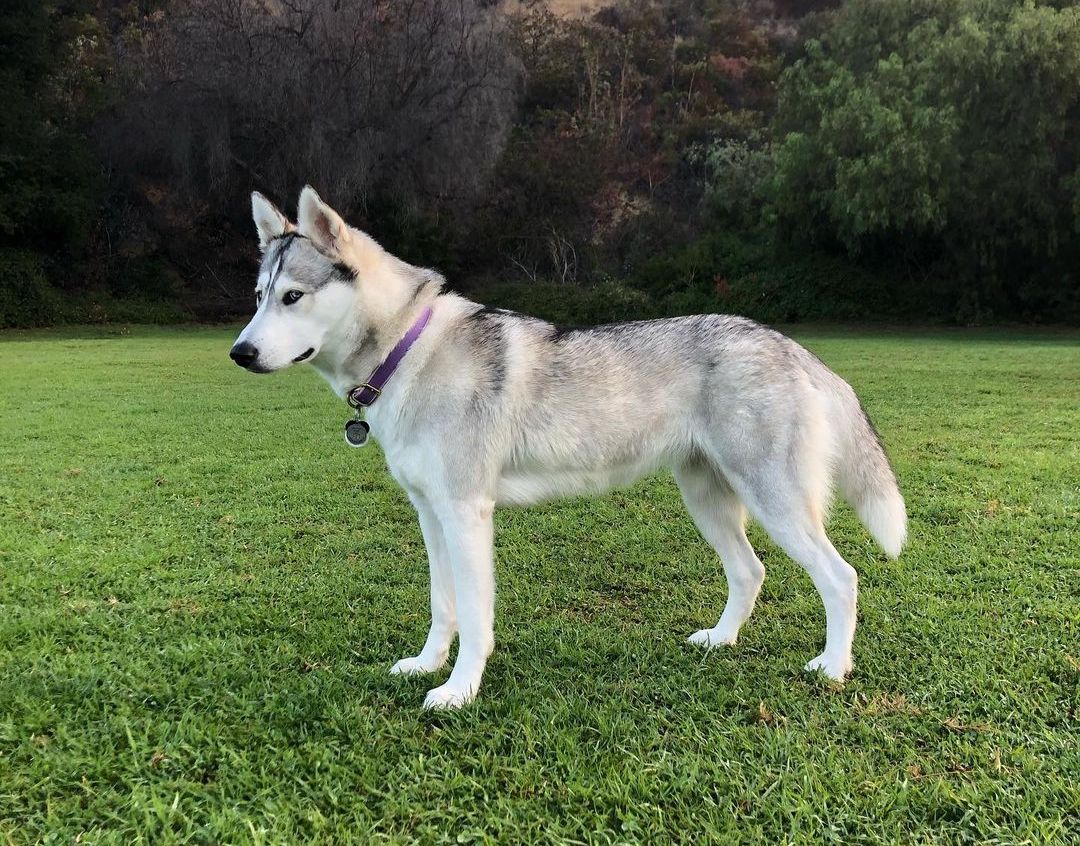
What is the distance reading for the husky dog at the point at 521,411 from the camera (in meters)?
2.90

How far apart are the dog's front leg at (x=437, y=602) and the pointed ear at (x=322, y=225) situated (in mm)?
1050

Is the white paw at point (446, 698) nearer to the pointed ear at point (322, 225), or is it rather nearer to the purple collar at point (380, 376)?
the purple collar at point (380, 376)

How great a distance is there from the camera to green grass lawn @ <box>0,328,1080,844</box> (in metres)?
2.20

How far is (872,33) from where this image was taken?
26.5 meters

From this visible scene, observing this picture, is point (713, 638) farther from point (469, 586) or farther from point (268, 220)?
point (268, 220)

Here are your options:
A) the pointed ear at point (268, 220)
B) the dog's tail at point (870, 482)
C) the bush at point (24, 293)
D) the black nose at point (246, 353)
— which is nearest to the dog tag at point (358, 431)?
the black nose at point (246, 353)

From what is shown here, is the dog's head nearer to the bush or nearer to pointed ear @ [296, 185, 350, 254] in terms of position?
pointed ear @ [296, 185, 350, 254]

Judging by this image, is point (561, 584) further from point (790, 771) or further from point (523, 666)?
point (790, 771)

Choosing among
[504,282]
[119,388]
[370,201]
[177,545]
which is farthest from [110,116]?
[177,545]

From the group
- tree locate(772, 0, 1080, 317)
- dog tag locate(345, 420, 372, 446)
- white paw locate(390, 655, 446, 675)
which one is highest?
tree locate(772, 0, 1080, 317)

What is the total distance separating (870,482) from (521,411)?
152cm

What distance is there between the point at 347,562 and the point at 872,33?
29.3 metres

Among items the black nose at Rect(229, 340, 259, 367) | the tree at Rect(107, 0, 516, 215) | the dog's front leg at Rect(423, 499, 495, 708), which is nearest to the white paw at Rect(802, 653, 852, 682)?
the dog's front leg at Rect(423, 499, 495, 708)

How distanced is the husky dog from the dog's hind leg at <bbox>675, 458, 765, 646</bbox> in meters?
0.26
